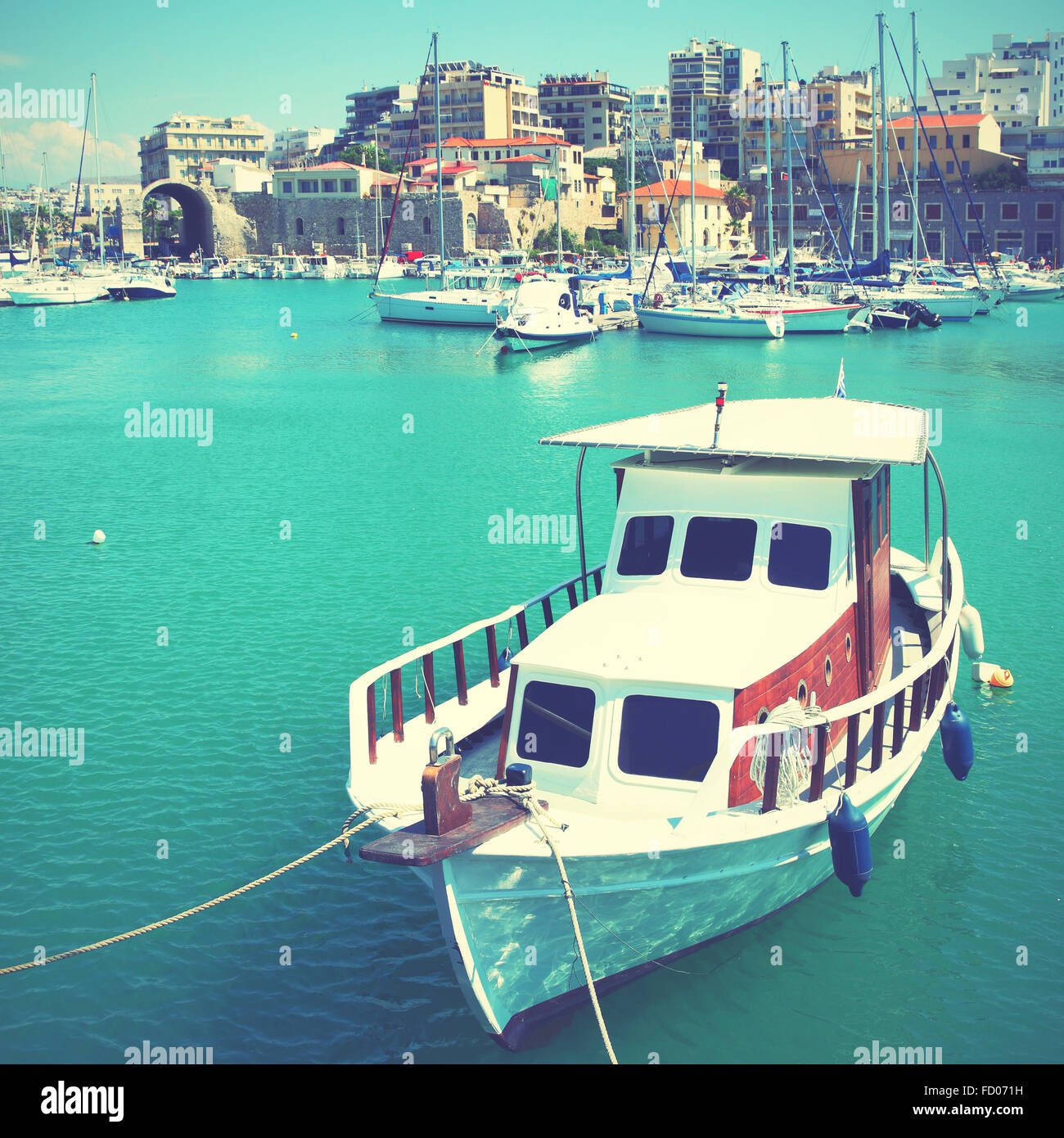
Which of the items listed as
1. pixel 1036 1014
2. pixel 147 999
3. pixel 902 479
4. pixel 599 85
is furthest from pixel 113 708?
pixel 599 85

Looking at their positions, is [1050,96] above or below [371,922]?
above

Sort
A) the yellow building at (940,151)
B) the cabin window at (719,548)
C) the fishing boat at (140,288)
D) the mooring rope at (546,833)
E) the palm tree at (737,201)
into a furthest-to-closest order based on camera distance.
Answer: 1. the palm tree at (737,201)
2. the yellow building at (940,151)
3. the fishing boat at (140,288)
4. the cabin window at (719,548)
5. the mooring rope at (546,833)

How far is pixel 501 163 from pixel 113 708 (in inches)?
5165

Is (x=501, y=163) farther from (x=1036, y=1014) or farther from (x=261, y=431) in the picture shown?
(x=1036, y=1014)

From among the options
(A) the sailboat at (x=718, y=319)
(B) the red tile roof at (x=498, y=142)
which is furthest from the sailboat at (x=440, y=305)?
(B) the red tile roof at (x=498, y=142)

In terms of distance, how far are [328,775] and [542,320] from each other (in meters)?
52.8

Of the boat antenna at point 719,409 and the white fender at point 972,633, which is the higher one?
the boat antenna at point 719,409

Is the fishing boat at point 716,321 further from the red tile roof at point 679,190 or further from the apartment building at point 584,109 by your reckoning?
the apartment building at point 584,109

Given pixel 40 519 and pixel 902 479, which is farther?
pixel 902 479

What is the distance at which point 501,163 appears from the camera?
138 m

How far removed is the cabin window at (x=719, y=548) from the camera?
11836 millimetres

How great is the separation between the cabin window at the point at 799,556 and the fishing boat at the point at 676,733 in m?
0.02

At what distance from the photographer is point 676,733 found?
9.96 metres

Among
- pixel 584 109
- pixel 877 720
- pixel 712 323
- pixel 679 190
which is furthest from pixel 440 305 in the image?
pixel 584 109
